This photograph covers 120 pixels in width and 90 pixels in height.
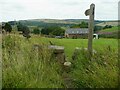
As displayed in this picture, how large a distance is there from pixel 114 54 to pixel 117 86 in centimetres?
90

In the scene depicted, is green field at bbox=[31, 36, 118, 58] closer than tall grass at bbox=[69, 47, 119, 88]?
No

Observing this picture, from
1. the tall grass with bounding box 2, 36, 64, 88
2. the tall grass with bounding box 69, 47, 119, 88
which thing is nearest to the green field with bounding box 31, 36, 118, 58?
the tall grass with bounding box 69, 47, 119, 88

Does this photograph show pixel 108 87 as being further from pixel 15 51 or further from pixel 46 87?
pixel 15 51

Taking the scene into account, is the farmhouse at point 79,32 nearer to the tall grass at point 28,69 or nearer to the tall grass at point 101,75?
the tall grass at point 28,69

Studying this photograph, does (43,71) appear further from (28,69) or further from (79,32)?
(79,32)

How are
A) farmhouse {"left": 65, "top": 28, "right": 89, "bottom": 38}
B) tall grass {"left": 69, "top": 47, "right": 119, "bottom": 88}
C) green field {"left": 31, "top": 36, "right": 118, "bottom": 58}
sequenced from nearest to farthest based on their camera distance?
tall grass {"left": 69, "top": 47, "right": 119, "bottom": 88} < green field {"left": 31, "top": 36, "right": 118, "bottom": 58} < farmhouse {"left": 65, "top": 28, "right": 89, "bottom": 38}

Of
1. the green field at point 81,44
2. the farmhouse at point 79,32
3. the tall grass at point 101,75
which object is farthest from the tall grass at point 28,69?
the farmhouse at point 79,32

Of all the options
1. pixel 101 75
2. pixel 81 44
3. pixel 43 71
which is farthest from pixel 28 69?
pixel 81 44

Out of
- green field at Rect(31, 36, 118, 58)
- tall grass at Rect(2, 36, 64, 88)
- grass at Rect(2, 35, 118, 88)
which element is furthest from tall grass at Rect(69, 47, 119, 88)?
green field at Rect(31, 36, 118, 58)

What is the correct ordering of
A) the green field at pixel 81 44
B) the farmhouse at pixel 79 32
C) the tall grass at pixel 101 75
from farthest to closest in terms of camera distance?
the farmhouse at pixel 79 32 → the green field at pixel 81 44 → the tall grass at pixel 101 75

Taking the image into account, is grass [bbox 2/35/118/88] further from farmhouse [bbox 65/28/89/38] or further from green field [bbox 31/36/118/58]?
farmhouse [bbox 65/28/89/38]

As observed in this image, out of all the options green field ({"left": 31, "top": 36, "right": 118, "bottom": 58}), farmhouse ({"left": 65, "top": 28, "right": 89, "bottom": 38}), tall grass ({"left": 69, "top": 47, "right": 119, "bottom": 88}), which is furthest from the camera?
farmhouse ({"left": 65, "top": 28, "right": 89, "bottom": 38})

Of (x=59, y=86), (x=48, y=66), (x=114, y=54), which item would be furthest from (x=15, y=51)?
(x=114, y=54)

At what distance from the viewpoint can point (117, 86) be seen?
497 cm
